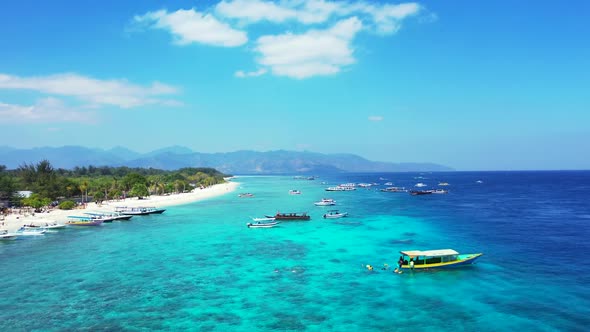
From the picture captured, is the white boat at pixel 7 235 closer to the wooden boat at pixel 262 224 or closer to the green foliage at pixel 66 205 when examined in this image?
the green foliage at pixel 66 205

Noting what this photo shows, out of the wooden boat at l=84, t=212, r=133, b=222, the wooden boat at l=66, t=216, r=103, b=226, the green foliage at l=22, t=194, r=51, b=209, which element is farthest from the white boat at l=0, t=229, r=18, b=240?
the green foliage at l=22, t=194, r=51, b=209

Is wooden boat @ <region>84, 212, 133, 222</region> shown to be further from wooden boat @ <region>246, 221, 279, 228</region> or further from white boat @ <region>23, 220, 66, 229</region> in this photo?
wooden boat @ <region>246, 221, 279, 228</region>

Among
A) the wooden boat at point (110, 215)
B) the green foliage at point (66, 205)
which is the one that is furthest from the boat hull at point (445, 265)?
the green foliage at point (66, 205)

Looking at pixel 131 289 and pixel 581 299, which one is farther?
pixel 131 289

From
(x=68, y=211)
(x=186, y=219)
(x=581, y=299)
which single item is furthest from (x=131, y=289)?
(x=68, y=211)

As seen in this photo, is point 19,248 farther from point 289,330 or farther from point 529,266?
point 529,266
